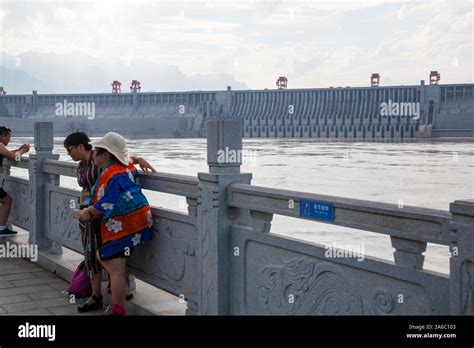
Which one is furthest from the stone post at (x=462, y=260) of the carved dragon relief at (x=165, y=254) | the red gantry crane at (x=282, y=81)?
the red gantry crane at (x=282, y=81)

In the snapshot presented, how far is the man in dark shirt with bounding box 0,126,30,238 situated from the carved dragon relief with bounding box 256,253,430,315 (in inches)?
206

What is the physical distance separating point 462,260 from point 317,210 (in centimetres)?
97

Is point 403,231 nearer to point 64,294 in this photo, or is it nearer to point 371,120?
point 64,294

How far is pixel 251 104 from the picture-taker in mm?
72375

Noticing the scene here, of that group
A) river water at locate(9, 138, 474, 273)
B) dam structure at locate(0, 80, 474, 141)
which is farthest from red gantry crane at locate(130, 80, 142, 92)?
river water at locate(9, 138, 474, 273)

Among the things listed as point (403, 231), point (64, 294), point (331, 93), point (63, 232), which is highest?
point (331, 93)

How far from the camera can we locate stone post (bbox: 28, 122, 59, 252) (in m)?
7.25

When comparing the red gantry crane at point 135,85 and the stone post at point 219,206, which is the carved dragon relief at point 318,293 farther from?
→ the red gantry crane at point 135,85

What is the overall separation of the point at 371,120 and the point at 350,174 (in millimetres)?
46656

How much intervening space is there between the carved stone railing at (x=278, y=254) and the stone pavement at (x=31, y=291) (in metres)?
0.82

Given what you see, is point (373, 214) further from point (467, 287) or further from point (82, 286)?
point (82, 286)

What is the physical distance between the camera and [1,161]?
850cm
